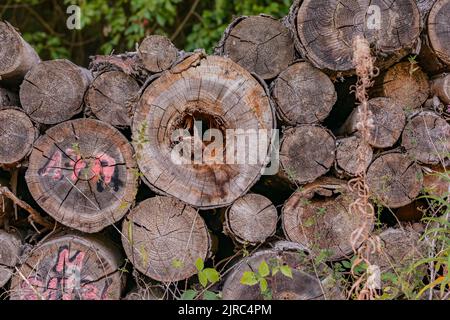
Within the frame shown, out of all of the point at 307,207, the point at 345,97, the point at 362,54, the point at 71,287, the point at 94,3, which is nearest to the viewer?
the point at 362,54

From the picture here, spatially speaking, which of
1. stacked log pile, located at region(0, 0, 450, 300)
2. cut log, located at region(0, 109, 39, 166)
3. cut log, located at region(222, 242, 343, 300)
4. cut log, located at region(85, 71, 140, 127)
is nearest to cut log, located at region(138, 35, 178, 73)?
stacked log pile, located at region(0, 0, 450, 300)

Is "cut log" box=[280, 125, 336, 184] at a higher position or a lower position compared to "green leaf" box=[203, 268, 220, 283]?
higher

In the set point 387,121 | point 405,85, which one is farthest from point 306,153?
point 405,85

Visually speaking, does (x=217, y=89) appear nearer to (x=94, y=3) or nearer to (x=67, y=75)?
(x=67, y=75)

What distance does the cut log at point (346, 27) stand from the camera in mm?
2926

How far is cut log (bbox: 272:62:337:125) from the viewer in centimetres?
295

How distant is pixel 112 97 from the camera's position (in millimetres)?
2945

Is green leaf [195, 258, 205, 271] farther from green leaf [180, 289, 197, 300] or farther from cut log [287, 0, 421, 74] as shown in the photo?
cut log [287, 0, 421, 74]

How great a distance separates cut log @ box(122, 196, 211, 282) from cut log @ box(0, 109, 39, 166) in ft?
1.99

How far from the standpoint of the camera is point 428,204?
3141 millimetres

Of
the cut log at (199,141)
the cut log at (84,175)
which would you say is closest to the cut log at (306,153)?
the cut log at (199,141)

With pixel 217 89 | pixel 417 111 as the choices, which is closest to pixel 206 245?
pixel 217 89
